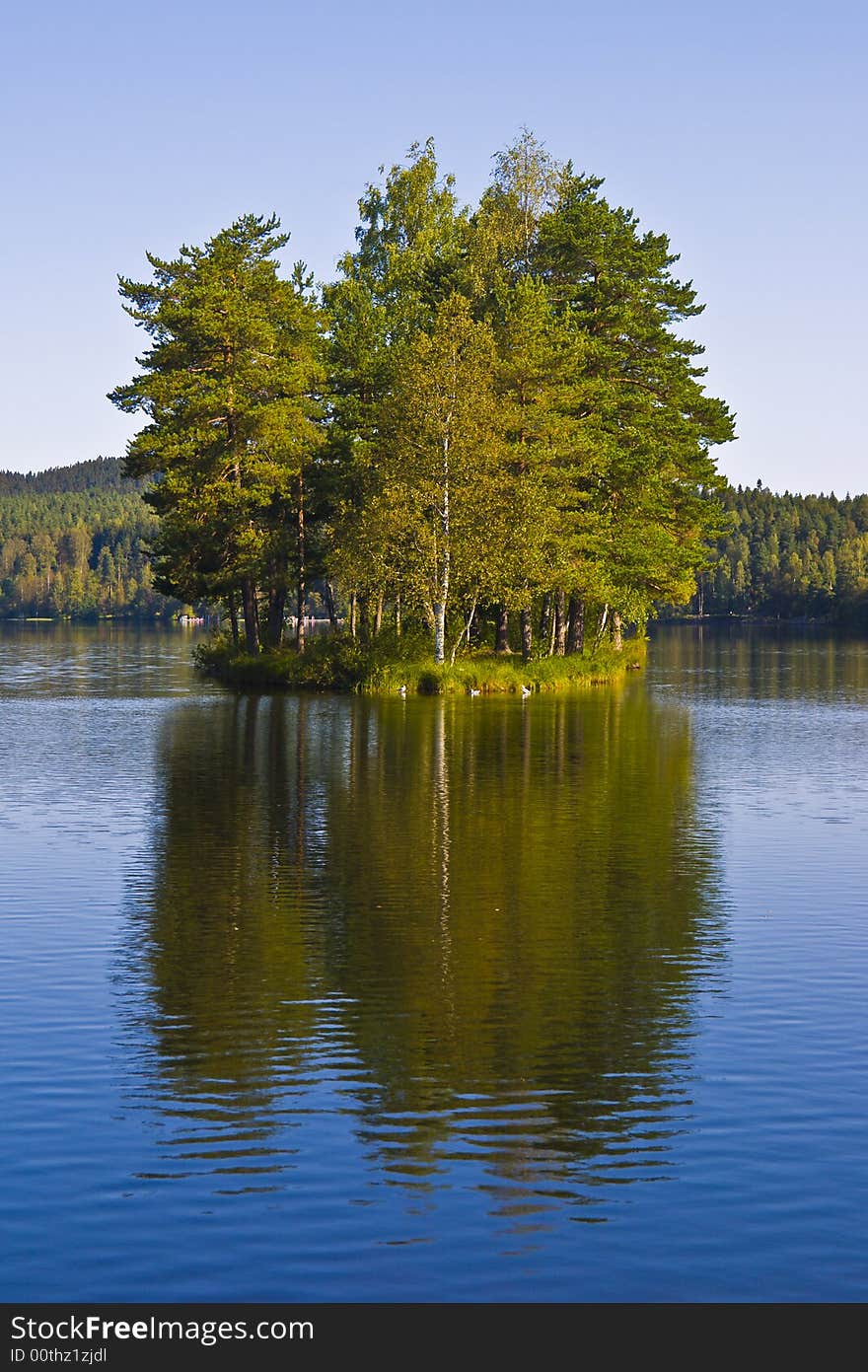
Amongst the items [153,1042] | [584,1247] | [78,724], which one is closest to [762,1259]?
[584,1247]

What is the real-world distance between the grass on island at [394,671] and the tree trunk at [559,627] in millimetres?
2422

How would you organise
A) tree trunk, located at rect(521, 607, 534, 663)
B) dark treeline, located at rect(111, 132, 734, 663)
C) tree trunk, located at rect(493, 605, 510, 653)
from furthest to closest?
1. tree trunk, located at rect(493, 605, 510, 653)
2. tree trunk, located at rect(521, 607, 534, 663)
3. dark treeline, located at rect(111, 132, 734, 663)

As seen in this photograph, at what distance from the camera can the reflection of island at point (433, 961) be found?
40.4ft

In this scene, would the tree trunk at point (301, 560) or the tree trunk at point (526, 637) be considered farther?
the tree trunk at point (301, 560)

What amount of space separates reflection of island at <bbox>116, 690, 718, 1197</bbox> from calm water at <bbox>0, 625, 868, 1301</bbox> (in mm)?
59

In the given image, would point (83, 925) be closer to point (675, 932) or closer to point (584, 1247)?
point (675, 932)

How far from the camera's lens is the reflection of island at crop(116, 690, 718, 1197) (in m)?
12.3

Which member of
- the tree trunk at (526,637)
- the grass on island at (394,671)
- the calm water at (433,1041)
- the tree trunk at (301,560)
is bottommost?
the calm water at (433,1041)

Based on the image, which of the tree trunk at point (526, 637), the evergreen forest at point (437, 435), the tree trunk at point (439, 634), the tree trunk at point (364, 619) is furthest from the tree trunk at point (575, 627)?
the tree trunk at point (439, 634)

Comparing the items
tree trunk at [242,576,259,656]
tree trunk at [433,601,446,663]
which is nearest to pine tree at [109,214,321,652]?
tree trunk at [242,576,259,656]

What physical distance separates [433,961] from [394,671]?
161 ft

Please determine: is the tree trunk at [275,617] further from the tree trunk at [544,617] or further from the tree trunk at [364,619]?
the tree trunk at [544,617]

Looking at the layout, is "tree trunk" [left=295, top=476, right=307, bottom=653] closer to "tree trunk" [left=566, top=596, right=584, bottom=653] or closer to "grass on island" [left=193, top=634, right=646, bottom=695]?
"grass on island" [left=193, top=634, right=646, bottom=695]
